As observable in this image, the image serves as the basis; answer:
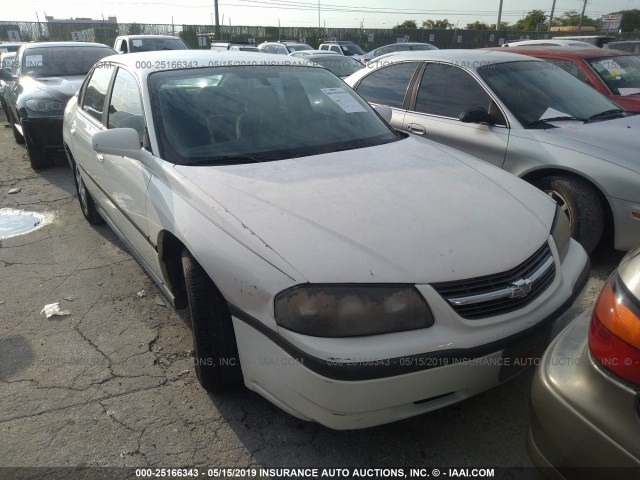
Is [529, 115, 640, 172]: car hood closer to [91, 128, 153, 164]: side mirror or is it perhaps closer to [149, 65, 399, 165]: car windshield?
[149, 65, 399, 165]: car windshield

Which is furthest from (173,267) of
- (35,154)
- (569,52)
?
(569,52)

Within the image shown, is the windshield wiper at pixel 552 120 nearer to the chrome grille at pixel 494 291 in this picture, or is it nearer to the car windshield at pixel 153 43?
the chrome grille at pixel 494 291

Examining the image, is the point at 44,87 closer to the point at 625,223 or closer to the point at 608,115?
the point at 608,115

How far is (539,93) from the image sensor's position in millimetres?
4223

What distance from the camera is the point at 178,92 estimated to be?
290 centimetres

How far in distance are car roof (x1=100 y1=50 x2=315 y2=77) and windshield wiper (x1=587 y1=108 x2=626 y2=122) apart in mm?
2413

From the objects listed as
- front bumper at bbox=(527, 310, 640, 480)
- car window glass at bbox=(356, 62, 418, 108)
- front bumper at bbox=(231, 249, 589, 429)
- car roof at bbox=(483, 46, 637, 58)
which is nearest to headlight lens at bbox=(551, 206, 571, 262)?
front bumper at bbox=(231, 249, 589, 429)

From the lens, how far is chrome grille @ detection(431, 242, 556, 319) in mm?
1841

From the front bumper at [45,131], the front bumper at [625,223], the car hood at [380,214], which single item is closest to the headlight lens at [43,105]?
the front bumper at [45,131]

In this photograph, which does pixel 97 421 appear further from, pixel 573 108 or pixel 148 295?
pixel 573 108

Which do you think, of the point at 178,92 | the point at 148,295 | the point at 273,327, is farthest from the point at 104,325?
the point at 273,327

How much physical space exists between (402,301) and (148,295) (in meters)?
2.22

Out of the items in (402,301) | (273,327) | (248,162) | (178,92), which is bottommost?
(273,327)

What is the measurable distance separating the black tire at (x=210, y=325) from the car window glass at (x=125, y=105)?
3.67ft
